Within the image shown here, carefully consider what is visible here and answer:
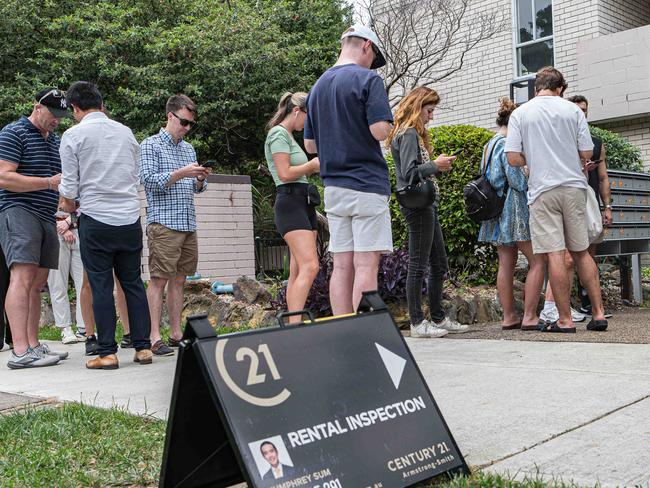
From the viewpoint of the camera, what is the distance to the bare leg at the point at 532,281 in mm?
5863

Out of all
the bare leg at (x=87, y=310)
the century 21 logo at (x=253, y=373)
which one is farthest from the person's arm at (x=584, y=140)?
the bare leg at (x=87, y=310)

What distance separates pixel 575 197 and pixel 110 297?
3.43m

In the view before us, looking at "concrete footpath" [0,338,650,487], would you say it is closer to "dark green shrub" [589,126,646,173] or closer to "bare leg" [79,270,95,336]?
"bare leg" [79,270,95,336]

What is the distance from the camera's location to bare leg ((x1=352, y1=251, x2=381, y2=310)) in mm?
4203

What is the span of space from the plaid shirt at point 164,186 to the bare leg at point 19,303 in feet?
3.23

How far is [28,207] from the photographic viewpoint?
5.51m

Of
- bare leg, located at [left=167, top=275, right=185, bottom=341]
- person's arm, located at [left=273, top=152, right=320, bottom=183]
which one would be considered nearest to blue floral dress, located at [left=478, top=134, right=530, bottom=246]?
person's arm, located at [left=273, top=152, right=320, bottom=183]

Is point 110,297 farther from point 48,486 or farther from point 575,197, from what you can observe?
point 575,197

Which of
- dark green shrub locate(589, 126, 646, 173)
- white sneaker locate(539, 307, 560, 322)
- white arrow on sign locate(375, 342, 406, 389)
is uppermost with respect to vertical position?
dark green shrub locate(589, 126, 646, 173)

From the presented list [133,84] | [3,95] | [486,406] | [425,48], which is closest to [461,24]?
[425,48]

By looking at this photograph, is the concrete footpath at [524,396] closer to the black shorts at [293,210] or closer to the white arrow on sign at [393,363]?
the white arrow on sign at [393,363]

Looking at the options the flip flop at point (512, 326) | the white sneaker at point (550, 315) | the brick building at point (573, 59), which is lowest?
the flip flop at point (512, 326)

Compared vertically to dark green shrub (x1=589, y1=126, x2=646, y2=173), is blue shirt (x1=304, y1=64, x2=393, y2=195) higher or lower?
lower

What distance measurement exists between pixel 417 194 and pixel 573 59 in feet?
28.8
